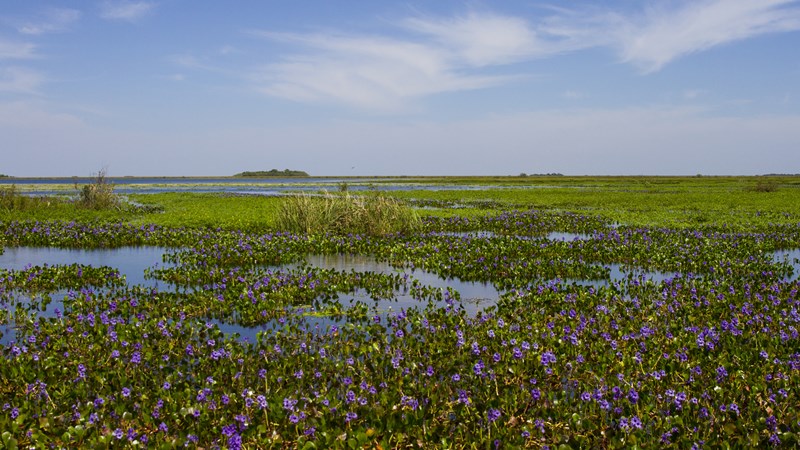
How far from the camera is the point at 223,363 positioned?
270 inches

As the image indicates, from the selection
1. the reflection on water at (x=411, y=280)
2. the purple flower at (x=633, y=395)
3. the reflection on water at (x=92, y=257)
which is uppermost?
the purple flower at (x=633, y=395)

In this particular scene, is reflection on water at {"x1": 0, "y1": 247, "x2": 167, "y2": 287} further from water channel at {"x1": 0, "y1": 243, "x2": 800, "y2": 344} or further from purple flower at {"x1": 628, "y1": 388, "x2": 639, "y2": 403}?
purple flower at {"x1": 628, "y1": 388, "x2": 639, "y2": 403}

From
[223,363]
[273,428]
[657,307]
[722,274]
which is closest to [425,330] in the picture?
[223,363]

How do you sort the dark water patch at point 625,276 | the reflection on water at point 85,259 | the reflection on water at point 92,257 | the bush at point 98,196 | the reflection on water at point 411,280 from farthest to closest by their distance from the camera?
the bush at point 98,196
the reflection on water at point 92,257
the dark water patch at point 625,276
the reflection on water at point 85,259
the reflection on water at point 411,280

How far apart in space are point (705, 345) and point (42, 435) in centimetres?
741

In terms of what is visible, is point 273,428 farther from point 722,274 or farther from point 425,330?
point 722,274

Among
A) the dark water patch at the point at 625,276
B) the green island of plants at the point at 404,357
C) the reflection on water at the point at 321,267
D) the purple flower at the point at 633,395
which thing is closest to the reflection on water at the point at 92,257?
the reflection on water at the point at 321,267

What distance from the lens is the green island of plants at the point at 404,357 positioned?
5.24 metres

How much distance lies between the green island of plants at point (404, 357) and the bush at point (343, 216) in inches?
204

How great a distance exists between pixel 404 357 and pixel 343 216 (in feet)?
47.3

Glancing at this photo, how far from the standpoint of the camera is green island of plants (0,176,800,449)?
5238 millimetres

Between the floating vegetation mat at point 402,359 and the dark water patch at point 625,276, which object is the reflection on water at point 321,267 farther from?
the floating vegetation mat at point 402,359

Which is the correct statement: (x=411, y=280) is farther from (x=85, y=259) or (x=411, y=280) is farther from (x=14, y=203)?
(x=14, y=203)

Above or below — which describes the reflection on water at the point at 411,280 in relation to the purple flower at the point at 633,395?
below
